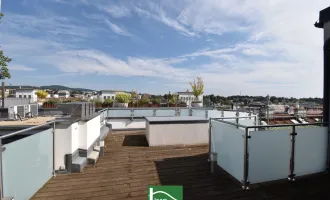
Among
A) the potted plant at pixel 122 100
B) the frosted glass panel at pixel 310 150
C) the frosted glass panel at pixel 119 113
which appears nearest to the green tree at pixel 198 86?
the potted plant at pixel 122 100

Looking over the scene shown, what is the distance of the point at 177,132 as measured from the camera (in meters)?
5.97

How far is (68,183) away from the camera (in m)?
3.12

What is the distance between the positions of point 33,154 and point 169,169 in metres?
2.36

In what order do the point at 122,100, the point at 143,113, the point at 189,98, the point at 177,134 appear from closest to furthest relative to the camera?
the point at 177,134 → the point at 143,113 → the point at 122,100 → the point at 189,98

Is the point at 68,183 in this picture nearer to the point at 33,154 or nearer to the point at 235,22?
the point at 33,154

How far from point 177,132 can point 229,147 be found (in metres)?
2.74

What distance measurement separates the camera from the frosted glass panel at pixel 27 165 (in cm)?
216

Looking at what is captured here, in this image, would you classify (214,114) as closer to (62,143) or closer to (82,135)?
(82,135)

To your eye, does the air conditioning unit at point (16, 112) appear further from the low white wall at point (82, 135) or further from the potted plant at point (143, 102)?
the potted plant at point (143, 102)

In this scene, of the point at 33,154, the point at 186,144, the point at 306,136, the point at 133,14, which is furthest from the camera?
the point at 133,14

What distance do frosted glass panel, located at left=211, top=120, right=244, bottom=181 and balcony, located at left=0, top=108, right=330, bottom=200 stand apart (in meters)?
0.02

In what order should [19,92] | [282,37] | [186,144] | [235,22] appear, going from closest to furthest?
[186,144], [282,37], [235,22], [19,92]

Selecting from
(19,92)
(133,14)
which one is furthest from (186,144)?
(19,92)

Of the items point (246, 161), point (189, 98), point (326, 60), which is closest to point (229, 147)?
point (246, 161)
